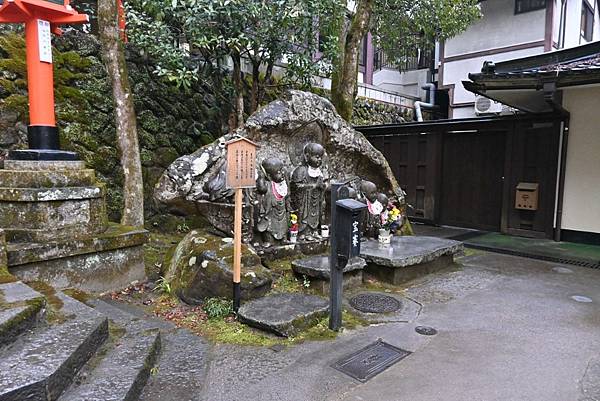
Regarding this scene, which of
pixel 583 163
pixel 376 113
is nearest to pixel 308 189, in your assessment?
pixel 583 163

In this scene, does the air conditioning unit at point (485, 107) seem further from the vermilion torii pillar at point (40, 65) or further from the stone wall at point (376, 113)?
the vermilion torii pillar at point (40, 65)

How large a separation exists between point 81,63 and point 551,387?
7.87m

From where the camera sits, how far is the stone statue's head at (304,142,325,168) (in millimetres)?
6090

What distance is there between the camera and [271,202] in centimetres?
562

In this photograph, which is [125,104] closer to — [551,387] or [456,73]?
[551,387]

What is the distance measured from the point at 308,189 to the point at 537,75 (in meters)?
4.10

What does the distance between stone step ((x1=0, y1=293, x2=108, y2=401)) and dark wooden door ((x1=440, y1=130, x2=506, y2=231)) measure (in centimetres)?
933

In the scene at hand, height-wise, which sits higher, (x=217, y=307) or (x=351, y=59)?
(x=351, y=59)

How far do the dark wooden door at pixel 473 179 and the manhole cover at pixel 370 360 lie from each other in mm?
7445

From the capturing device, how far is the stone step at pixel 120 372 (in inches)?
98.7

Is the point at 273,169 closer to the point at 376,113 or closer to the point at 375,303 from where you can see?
the point at 375,303

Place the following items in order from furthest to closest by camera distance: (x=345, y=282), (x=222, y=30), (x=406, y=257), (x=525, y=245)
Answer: (x=525, y=245) < (x=222, y=30) < (x=406, y=257) < (x=345, y=282)

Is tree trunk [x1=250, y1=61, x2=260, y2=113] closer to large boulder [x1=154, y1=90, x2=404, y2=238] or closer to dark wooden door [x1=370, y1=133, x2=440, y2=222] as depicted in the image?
large boulder [x1=154, y1=90, x2=404, y2=238]

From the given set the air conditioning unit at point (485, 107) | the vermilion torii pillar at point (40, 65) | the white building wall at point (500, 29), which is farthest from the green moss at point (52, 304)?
the white building wall at point (500, 29)
